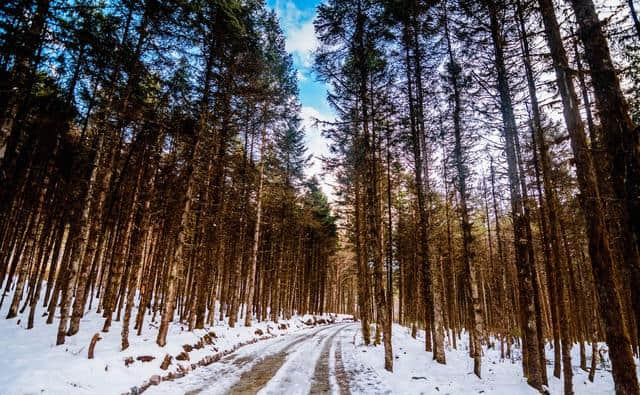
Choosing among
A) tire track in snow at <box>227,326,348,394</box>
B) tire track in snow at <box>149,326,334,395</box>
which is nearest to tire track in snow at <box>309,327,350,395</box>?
tire track in snow at <box>227,326,348,394</box>

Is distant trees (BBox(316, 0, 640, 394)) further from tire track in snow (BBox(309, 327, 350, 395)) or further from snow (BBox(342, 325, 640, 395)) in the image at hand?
tire track in snow (BBox(309, 327, 350, 395))

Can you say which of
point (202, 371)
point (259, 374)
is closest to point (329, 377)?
point (259, 374)

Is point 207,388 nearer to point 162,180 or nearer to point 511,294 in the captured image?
point 162,180

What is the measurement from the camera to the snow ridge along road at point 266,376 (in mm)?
6746

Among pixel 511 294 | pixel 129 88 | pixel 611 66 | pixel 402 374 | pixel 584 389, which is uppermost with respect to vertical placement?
pixel 129 88

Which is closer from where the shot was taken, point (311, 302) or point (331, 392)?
point (331, 392)

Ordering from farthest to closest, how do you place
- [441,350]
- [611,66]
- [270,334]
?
[270,334] → [441,350] → [611,66]

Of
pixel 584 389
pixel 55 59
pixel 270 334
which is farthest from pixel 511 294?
pixel 55 59

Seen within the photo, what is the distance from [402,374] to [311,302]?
1270 inches

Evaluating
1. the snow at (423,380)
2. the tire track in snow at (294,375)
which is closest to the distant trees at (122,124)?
the tire track in snow at (294,375)

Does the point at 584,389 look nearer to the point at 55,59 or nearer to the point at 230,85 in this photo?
the point at 230,85

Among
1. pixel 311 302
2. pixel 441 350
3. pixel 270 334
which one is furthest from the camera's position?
pixel 311 302

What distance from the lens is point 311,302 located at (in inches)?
1563

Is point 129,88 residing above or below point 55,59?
above
